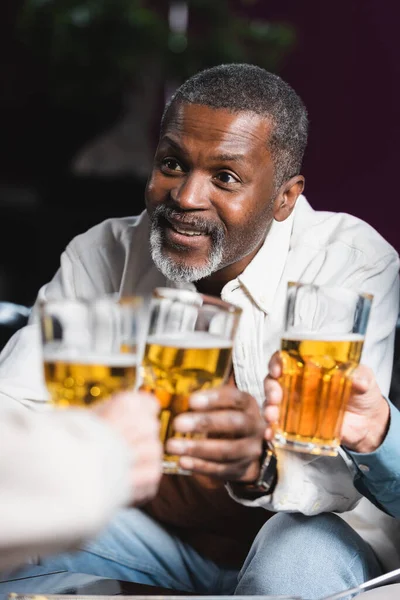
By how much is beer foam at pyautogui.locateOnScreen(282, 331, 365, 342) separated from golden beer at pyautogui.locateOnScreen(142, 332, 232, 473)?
0.15 meters

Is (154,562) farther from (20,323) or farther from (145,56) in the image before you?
(145,56)

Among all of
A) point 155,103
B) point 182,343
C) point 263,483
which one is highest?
point 155,103

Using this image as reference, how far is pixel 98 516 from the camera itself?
742 millimetres

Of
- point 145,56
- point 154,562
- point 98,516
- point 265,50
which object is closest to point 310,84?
point 265,50

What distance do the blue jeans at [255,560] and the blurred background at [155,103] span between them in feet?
7.74

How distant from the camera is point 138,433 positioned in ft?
2.94

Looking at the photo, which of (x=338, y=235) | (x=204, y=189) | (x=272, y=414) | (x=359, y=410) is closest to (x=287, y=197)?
(x=338, y=235)

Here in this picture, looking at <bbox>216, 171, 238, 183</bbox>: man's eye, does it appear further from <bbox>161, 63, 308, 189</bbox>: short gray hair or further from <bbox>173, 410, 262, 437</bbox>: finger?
<bbox>173, 410, 262, 437</bbox>: finger

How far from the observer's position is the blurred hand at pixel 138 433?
2.93ft

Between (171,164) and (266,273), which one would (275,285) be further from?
(171,164)

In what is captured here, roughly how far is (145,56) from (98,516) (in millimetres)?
3180

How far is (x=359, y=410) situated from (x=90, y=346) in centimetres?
56

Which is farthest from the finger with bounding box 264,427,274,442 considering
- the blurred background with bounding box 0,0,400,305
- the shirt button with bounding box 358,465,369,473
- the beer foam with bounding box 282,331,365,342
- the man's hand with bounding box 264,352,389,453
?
the blurred background with bounding box 0,0,400,305

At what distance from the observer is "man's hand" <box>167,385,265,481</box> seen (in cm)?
107
